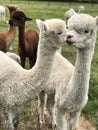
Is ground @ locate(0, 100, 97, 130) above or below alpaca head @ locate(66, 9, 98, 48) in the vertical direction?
below

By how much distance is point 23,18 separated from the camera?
770 centimetres

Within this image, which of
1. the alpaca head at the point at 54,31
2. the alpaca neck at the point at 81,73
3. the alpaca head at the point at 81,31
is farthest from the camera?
the alpaca neck at the point at 81,73

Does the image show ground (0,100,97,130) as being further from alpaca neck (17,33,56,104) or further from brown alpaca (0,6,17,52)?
brown alpaca (0,6,17,52)

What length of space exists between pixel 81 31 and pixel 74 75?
2.02 feet

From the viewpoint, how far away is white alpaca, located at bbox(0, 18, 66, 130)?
14.0 ft

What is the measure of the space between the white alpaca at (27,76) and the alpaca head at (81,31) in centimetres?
14

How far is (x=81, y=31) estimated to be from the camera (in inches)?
175

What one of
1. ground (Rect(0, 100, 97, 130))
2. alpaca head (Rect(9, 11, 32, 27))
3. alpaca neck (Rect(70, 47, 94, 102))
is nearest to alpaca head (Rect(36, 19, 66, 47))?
alpaca neck (Rect(70, 47, 94, 102))

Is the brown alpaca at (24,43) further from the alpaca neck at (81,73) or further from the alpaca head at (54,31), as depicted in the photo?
the alpaca head at (54,31)

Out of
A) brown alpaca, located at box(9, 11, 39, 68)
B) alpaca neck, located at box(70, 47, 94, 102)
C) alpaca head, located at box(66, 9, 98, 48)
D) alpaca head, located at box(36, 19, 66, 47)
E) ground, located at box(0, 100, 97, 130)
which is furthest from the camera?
brown alpaca, located at box(9, 11, 39, 68)

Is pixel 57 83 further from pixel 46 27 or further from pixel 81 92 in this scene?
pixel 46 27

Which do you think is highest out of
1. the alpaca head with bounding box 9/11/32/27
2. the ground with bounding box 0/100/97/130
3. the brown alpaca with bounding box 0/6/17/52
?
the alpaca head with bounding box 9/11/32/27

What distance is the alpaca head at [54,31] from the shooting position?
13.8 feet

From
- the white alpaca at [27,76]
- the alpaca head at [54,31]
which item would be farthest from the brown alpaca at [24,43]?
the alpaca head at [54,31]
